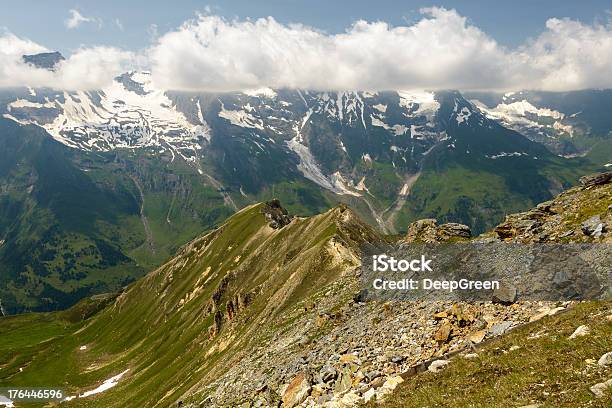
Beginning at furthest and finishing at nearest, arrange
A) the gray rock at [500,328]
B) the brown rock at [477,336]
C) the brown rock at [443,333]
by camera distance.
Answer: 1. the brown rock at [443,333]
2. the gray rock at [500,328]
3. the brown rock at [477,336]

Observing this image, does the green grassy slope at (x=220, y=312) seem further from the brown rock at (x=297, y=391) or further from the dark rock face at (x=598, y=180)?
the dark rock face at (x=598, y=180)

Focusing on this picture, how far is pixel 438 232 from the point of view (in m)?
72.1

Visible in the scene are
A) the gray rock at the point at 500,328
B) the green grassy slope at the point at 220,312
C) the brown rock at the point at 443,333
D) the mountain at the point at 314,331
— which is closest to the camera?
the gray rock at the point at 500,328

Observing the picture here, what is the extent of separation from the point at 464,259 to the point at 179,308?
154m

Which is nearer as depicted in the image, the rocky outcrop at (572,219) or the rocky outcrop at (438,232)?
the rocky outcrop at (572,219)

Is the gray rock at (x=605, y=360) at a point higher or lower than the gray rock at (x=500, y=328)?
higher

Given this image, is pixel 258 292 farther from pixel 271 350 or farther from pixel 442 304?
pixel 442 304

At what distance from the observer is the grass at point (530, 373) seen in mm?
19016

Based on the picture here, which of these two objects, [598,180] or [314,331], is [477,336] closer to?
[314,331]

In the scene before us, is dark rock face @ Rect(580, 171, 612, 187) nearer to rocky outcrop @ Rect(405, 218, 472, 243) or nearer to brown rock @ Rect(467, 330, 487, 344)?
rocky outcrop @ Rect(405, 218, 472, 243)

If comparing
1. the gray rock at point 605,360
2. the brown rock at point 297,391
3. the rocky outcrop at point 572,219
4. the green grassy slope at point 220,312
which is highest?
the rocky outcrop at point 572,219

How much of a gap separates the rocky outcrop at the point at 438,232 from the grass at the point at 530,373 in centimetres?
4318

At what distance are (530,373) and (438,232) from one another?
5189 centimetres

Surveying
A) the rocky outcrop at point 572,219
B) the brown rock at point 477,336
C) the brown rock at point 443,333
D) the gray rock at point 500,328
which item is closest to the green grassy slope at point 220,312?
the rocky outcrop at point 572,219
